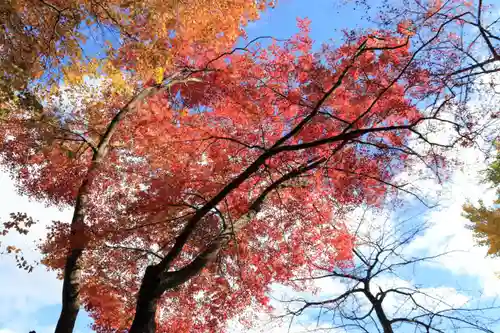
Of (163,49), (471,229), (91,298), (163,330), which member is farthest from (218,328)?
(471,229)

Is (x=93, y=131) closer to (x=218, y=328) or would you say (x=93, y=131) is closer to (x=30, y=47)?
(x=30, y=47)

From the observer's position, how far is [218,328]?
10805 mm

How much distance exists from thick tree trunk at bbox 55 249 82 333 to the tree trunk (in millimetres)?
2345

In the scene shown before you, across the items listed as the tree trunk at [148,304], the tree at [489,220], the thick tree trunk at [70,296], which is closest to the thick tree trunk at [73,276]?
the thick tree trunk at [70,296]

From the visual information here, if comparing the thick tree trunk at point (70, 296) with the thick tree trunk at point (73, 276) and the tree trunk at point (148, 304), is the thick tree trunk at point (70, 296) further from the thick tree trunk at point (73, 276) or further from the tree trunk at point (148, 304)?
the tree trunk at point (148, 304)

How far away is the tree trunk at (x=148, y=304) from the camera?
18.9ft

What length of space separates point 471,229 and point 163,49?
17998 millimetres

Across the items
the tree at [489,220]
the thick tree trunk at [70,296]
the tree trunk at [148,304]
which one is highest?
the tree at [489,220]

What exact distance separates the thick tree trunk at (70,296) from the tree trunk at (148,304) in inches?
92.3

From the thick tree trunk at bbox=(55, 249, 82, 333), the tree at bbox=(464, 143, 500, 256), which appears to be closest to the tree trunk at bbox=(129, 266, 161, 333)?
the thick tree trunk at bbox=(55, 249, 82, 333)

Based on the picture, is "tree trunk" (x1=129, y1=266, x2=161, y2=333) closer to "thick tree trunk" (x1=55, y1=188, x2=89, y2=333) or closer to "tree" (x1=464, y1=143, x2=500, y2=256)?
"thick tree trunk" (x1=55, y1=188, x2=89, y2=333)

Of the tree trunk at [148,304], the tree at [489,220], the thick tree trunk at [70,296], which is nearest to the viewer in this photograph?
the tree trunk at [148,304]

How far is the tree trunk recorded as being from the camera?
577cm

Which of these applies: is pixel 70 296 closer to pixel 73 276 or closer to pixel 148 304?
pixel 73 276
